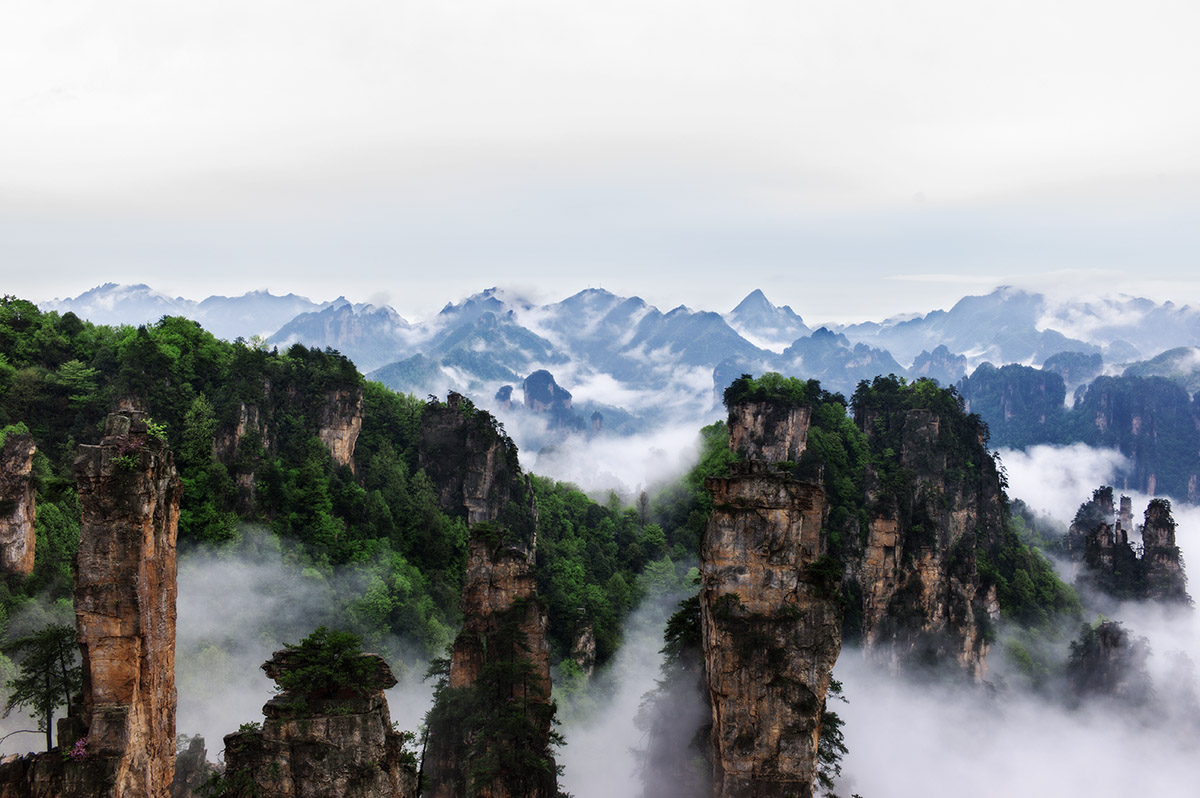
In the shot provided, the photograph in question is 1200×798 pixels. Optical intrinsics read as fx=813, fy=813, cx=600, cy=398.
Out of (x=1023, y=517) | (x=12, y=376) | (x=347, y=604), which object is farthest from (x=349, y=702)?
(x=1023, y=517)

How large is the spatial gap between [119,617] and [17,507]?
2307cm

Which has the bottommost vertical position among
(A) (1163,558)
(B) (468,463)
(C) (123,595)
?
(C) (123,595)

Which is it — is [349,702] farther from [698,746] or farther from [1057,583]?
[1057,583]

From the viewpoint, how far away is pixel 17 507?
4175 cm

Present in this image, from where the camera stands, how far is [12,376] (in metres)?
56.8

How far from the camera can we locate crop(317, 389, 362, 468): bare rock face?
66.9 meters

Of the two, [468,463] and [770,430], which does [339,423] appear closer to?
[468,463]

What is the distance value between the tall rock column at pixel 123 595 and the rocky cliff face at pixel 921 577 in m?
59.6

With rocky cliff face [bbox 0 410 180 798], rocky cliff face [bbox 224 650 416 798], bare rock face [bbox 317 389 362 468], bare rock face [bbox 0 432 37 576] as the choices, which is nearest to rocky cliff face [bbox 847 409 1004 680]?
bare rock face [bbox 317 389 362 468]

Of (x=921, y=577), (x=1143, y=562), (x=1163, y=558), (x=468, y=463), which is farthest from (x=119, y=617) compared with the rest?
(x=1143, y=562)

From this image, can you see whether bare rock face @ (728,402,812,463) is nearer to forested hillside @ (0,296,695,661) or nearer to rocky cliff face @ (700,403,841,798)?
forested hillside @ (0,296,695,661)

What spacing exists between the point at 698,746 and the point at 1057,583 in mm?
72836

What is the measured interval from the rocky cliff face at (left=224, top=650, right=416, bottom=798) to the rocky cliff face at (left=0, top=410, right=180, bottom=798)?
3.42m

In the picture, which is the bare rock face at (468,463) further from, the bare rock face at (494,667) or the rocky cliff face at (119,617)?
the rocky cliff face at (119,617)
